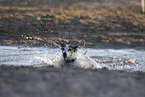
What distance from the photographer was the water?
29.7ft

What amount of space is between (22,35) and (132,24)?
8170mm

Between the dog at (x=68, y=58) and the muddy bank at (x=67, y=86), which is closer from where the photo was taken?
the muddy bank at (x=67, y=86)

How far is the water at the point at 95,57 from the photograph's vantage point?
9.05m

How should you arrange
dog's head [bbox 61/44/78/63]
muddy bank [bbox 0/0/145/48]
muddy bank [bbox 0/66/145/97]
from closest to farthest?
muddy bank [bbox 0/66/145/97], dog's head [bbox 61/44/78/63], muddy bank [bbox 0/0/145/48]

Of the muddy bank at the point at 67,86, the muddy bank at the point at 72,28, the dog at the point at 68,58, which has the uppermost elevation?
the muddy bank at the point at 67,86

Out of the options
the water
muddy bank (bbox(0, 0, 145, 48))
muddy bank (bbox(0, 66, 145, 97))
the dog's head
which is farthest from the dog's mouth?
muddy bank (bbox(0, 0, 145, 48))

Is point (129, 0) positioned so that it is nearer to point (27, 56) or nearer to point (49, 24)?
point (49, 24)

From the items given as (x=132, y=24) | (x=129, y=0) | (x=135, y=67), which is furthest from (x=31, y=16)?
(x=129, y=0)

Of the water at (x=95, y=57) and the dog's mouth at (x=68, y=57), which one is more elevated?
the dog's mouth at (x=68, y=57)

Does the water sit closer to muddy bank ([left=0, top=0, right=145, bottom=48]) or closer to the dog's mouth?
the dog's mouth

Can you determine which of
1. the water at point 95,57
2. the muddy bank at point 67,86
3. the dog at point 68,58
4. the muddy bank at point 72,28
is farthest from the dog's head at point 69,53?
the muddy bank at point 72,28

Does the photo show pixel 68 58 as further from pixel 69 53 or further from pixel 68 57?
pixel 69 53

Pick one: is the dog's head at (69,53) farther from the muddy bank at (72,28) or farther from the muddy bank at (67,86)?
the muddy bank at (72,28)

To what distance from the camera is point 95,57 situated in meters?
10.8
